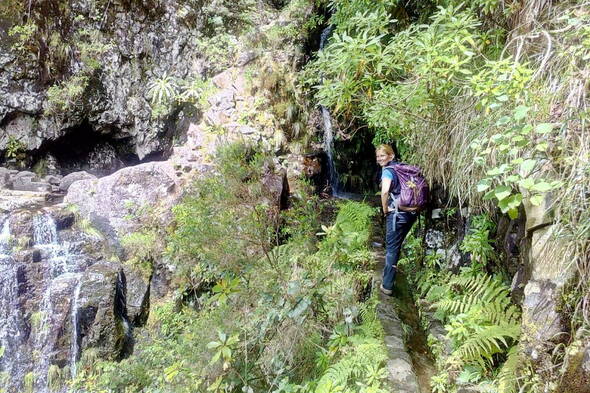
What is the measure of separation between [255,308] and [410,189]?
217 centimetres

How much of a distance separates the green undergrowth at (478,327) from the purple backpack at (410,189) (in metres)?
0.59

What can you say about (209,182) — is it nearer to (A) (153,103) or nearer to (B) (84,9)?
(A) (153,103)

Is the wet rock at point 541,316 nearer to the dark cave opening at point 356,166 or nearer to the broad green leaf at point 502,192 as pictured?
the broad green leaf at point 502,192

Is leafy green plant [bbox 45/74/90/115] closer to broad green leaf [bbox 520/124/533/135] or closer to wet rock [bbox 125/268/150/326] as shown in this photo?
wet rock [bbox 125/268/150/326]

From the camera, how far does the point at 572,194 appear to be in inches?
83.5

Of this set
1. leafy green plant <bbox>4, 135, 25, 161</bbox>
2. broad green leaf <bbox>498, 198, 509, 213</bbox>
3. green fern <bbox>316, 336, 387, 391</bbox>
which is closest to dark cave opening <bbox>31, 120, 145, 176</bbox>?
leafy green plant <bbox>4, 135, 25, 161</bbox>

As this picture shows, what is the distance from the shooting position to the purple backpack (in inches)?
159

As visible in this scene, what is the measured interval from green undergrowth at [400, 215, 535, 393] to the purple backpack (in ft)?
1.95

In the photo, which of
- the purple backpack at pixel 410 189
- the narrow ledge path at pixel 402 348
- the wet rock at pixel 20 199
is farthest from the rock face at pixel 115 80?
the narrow ledge path at pixel 402 348

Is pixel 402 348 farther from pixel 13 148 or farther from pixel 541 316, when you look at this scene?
pixel 13 148

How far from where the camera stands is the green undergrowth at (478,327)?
2672 millimetres

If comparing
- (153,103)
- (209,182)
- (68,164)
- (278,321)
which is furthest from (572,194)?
(68,164)

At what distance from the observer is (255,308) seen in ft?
13.8

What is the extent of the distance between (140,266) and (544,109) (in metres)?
7.60
